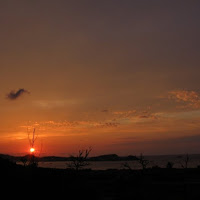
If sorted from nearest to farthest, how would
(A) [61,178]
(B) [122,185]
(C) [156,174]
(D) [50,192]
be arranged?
(D) [50,192], (A) [61,178], (B) [122,185], (C) [156,174]

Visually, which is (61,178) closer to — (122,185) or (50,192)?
(50,192)

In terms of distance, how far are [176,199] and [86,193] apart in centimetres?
1099

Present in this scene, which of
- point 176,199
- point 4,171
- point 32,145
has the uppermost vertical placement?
point 32,145

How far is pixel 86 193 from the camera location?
19.1m

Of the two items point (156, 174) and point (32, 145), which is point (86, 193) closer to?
point (32, 145)

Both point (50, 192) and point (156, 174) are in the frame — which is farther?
point (156, 174)

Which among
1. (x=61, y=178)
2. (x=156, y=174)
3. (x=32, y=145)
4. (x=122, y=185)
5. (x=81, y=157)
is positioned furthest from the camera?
(x=156, y=174)

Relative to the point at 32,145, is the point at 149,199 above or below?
below

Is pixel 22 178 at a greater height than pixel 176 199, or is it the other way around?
pixel 22 178

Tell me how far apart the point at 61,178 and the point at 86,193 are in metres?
2.27

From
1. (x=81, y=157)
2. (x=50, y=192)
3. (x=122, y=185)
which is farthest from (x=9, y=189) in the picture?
(x=81, y=157)

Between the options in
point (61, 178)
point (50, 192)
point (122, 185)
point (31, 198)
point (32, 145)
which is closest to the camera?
point (31, 198)

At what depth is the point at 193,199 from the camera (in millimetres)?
25203

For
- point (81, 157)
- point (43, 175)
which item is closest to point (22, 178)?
point (43, 175)
